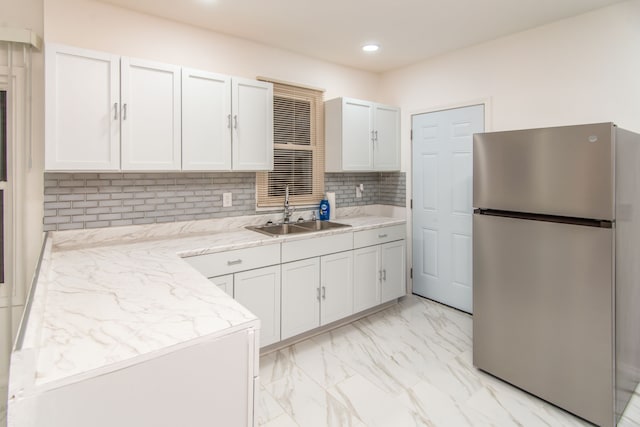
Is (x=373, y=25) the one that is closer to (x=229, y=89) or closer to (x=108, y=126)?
(x=229, y=89)

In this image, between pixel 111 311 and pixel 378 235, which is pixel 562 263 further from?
pixel 111 311

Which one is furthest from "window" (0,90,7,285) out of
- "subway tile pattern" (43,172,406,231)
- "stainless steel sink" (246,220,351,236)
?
"stainless steel sink" (246,220,351,236)

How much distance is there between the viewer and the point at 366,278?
3.35 metres

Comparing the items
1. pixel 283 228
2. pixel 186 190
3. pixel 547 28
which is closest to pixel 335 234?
pixel 283 228

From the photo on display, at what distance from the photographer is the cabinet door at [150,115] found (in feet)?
7.55

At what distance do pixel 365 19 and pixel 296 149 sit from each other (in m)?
1.30

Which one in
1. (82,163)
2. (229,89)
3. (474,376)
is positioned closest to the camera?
(82,163)

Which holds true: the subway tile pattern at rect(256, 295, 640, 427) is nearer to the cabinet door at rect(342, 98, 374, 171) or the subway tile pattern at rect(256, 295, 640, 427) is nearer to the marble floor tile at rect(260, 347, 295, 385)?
the marble floor tile at rect(260, 347, 295, 385)

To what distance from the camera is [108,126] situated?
2.24 metres

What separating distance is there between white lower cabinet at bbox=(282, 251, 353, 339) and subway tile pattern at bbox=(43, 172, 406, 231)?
2.55ft

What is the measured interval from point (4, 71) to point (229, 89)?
1.39 metres

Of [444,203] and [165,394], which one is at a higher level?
[444,203]

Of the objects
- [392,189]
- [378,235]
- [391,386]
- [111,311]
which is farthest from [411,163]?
[111,311]

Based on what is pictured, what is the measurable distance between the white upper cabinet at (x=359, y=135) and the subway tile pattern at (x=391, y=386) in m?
1.62
